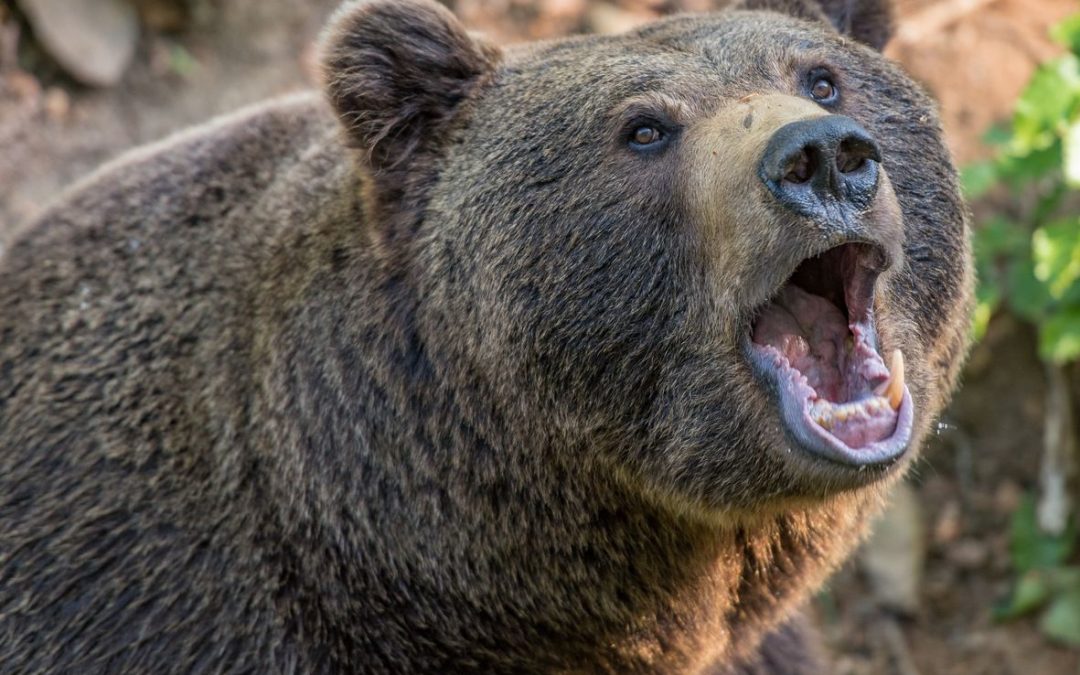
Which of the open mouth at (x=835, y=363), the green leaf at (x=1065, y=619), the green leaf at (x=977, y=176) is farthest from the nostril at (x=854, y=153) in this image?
the green leaf at (x=1065, y=619)

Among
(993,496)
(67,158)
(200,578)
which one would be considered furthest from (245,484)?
(993,496)

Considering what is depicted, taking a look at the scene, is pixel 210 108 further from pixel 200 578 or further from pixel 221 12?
pixel 200 578

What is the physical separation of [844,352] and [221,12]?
6.57m

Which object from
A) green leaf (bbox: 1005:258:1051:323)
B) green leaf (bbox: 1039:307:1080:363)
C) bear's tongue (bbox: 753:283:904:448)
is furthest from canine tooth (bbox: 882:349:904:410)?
green leaf (bbox: 1005:258:1051:323)

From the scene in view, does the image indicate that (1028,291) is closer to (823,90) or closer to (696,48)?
(823,90)

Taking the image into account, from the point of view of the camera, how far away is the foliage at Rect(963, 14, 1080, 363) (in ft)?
21.1

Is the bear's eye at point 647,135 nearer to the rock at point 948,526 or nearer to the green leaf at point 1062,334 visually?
the green leaf at point 1062,334

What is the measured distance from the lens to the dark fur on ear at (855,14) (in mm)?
4707

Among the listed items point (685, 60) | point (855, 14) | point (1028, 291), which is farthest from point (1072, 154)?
point (685, 60)

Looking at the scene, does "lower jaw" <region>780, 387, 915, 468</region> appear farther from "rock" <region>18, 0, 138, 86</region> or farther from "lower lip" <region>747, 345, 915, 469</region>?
"rock" <region>18, 0, 138, 86</region>

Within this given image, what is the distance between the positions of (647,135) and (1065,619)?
183 inches

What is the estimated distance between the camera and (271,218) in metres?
4.64

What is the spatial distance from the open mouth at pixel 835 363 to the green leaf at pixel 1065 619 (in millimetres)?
4133

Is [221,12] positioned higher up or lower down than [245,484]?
higher up
